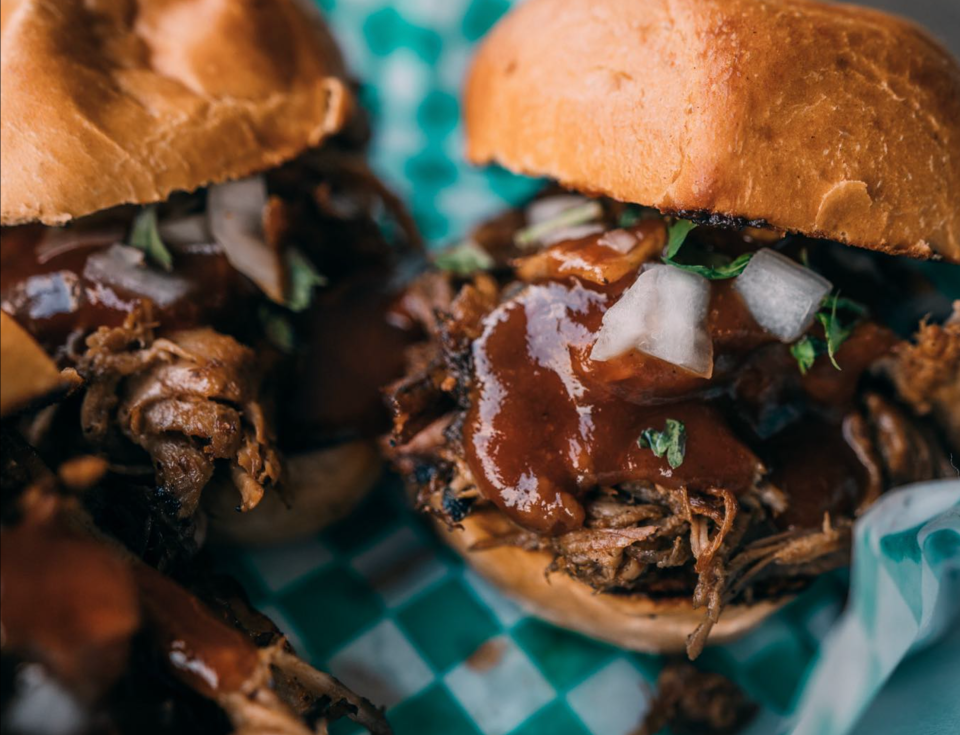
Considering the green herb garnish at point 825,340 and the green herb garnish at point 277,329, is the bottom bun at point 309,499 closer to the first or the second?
the green herb garnish at point 277,329

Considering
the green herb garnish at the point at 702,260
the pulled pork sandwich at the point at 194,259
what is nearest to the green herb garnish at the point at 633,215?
the green herb garnish at the point at 702,260

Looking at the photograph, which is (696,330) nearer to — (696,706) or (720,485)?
(720,485)

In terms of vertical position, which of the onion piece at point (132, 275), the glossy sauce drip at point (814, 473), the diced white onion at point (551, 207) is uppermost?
the onion piece at point (132, 275)

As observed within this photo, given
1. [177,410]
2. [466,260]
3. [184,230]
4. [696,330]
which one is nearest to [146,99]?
[184,230]

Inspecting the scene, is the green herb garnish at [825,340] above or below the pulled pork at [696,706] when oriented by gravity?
above

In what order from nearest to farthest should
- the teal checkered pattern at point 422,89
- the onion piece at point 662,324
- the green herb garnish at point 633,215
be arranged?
the onion piece at point 662,324
the green herb garnish at point 633,215
the teal checkered pattern at point 422,89

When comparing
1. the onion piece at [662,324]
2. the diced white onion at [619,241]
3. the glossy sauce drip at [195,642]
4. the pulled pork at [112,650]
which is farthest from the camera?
the diced white onion at [619,241]

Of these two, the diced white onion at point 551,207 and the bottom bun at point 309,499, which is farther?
the diced white onion at point 551,207

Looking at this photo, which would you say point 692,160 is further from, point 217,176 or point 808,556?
point 217,176
